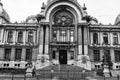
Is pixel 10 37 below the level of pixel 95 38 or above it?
above

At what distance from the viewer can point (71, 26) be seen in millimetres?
46375

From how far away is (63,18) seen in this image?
47.1 meters

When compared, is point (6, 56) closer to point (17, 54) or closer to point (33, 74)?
point (17, 54)

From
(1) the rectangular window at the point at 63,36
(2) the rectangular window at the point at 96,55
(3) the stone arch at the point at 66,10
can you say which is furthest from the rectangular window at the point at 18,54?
(2) the rectangular window at the point at 96,55

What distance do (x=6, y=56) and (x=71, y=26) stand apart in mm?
19182

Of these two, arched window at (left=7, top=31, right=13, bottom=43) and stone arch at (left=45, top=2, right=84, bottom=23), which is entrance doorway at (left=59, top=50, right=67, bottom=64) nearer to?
stone arch at (left=45, top=2, right=84, bottom=23)

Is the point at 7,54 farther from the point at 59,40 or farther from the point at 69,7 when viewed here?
A: the point at 69,7

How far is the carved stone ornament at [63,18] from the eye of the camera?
4662cm

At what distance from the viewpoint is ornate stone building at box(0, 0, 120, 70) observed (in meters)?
44.3

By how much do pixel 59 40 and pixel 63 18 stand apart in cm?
613

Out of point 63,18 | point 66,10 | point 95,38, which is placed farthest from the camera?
point 95,38

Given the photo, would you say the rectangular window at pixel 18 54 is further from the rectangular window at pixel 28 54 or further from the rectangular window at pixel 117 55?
the rectangular window at pixel 117 55

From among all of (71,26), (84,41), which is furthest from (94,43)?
(71,26)

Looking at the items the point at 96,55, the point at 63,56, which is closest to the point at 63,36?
the point at 63,56
